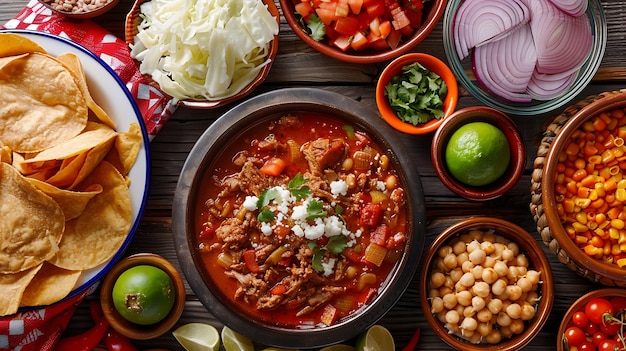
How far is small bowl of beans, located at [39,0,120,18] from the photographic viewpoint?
12.3 ft

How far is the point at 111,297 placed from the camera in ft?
12.2

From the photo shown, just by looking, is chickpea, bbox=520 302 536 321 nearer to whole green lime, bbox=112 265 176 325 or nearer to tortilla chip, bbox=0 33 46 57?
whole green lime, bbox=112 265 176 325

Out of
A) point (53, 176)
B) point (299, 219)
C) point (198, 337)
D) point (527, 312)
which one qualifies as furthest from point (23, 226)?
point (527, 312)

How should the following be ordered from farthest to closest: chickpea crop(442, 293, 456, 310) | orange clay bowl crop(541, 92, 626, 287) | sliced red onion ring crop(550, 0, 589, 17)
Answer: chickpea crop(442, 293, 456, 310), sliced red onion ring crop(550, 0, 589, 17), orange clay bowl crop(541, 92, 626, 287)

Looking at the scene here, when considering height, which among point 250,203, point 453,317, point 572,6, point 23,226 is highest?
point 572,6

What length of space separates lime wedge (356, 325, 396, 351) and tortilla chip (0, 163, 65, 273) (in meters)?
1.67

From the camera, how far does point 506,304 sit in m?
3.62

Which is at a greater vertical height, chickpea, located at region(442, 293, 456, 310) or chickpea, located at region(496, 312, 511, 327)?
chickpea, located at region(442, 293, 456, 310)

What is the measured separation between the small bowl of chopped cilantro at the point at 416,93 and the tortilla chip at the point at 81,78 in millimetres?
1486

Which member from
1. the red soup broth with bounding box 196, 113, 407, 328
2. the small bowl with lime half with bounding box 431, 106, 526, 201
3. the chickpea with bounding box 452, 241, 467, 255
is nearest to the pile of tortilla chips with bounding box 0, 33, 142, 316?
the red soup broth with bounding box 196, 113, 407, 328

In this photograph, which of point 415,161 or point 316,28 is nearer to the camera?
point 316,28

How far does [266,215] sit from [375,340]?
90 cm

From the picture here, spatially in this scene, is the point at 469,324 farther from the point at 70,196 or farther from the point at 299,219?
the point at 70,196

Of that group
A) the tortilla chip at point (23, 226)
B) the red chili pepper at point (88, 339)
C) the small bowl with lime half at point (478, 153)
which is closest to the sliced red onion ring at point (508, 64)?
the small bowl with lime half at point (478, 153)
